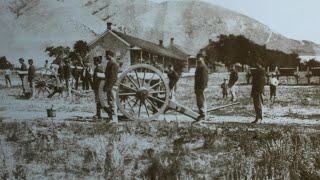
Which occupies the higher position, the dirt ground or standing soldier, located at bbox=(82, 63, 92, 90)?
standing soldier, located at bbox=(82, 63, 92, 90)

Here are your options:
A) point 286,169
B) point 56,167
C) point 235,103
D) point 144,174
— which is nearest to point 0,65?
point 56,167

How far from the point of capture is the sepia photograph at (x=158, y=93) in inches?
250

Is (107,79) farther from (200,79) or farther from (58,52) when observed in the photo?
(200,79)

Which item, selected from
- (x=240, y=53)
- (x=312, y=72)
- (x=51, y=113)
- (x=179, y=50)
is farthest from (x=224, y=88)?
(x=51, y=113)

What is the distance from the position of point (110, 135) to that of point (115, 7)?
113 centimetres

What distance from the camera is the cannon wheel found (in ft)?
21.6

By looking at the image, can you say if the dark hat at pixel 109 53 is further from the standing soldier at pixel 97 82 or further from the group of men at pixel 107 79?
the standing soldier at pixel 97 82

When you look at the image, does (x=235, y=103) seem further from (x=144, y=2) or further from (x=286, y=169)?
(x=144, y=2)

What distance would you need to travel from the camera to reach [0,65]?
665 cm

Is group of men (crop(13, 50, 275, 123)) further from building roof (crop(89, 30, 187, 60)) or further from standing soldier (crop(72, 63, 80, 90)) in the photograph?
building roof (crop(89, 30, 187, 60))

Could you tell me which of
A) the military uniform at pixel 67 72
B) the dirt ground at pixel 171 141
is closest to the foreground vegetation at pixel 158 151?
the dirt ground at pixel 171 141

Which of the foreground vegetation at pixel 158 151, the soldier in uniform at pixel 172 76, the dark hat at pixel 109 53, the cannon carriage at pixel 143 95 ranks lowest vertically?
the foreground vegetation at pixel 158 151

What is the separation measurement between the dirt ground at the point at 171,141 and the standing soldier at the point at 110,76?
180mm

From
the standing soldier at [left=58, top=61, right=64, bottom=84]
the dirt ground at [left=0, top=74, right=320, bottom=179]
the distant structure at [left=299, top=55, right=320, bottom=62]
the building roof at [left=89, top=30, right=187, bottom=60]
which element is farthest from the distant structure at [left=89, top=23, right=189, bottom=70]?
the distant structure at [left=299, top=55, right=320, bottom=62]
